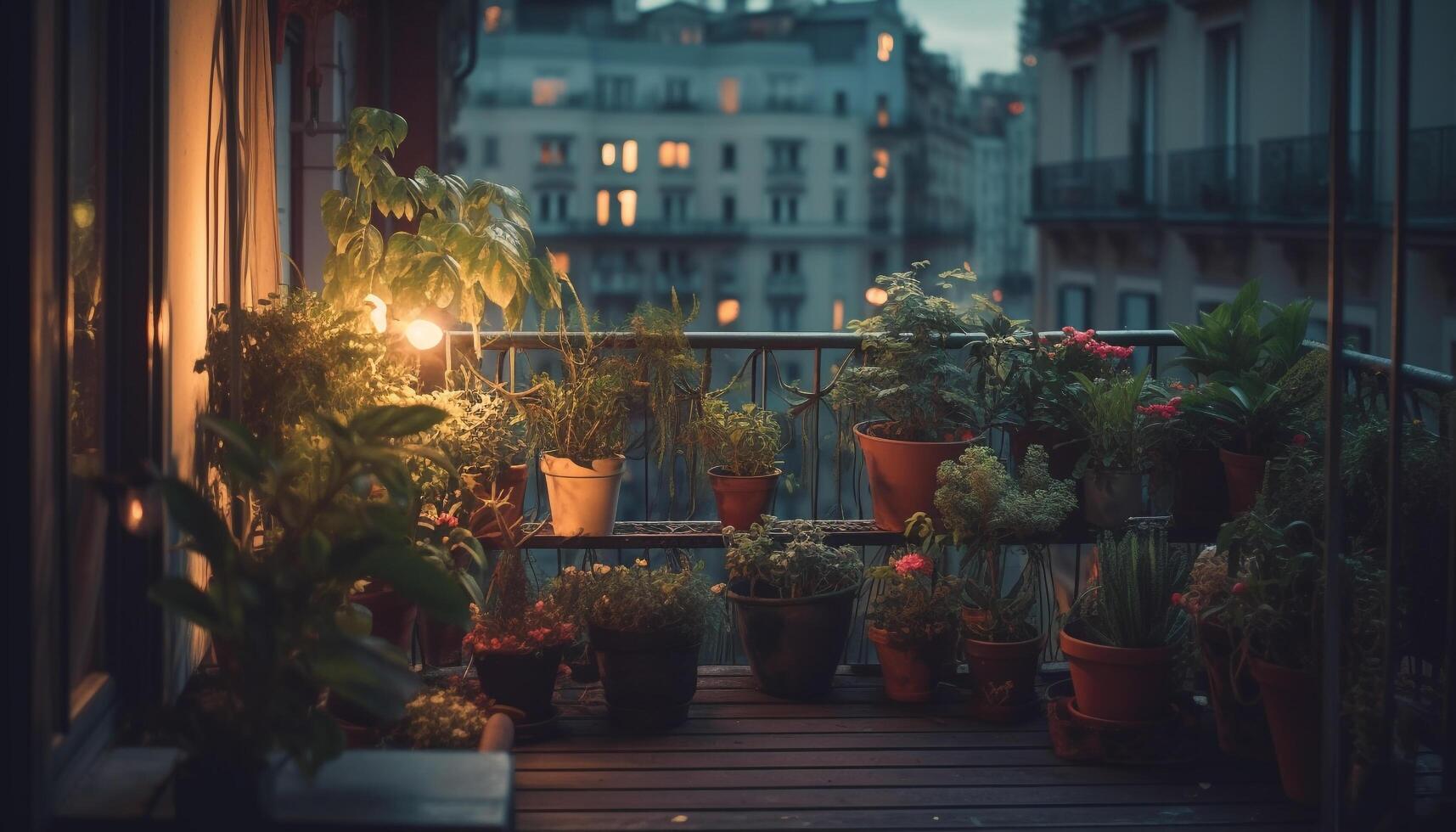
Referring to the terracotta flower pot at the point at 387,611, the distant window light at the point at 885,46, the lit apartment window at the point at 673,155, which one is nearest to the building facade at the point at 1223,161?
the terracotta flower pot at the point at 387,611

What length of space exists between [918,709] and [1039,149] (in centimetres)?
1464

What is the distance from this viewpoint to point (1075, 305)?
16766mm

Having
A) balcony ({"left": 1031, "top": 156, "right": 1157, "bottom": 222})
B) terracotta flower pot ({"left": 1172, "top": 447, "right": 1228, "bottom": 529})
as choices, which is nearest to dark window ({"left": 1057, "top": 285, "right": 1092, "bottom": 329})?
balcony ({"left": 1031, "top": 156, "right": 1157, "bottom": 222})

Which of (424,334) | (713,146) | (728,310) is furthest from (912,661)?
(713,146)

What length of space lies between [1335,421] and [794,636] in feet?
5.36

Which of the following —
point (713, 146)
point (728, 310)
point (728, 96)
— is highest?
point (728, 96)

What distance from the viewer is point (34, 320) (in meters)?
2.26

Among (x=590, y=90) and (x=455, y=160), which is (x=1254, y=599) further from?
(x=590, y=90)

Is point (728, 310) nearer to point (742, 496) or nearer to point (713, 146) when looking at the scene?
point (713, 146)

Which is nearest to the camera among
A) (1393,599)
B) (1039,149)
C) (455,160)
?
(1393,599)

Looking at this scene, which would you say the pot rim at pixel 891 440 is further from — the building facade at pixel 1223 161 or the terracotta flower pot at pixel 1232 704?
the building facade at pixel 1223 161

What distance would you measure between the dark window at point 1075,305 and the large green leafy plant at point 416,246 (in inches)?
494

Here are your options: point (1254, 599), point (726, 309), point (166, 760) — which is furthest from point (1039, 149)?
point (726, 309)

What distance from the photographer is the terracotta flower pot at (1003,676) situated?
3.89 m
